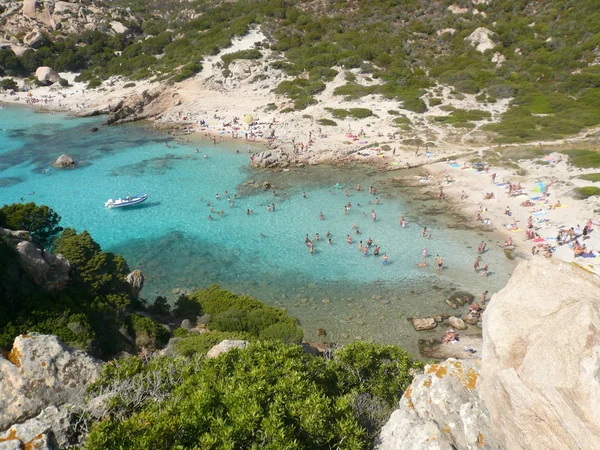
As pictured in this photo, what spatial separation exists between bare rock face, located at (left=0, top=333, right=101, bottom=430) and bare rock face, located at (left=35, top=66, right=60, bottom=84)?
9316cm

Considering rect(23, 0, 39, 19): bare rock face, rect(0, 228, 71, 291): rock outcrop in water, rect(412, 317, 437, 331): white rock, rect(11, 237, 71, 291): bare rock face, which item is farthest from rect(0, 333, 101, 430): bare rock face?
rect(23, 0, 39, 19): bare rock face

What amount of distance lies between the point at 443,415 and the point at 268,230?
24.9m

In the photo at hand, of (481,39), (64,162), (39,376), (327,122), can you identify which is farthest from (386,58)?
(39,376)

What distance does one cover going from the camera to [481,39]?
7081 cm

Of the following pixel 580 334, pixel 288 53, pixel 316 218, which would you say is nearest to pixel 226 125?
pixel 288 53

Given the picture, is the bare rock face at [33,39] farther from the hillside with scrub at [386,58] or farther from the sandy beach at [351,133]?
the sandy beach at [351,133]

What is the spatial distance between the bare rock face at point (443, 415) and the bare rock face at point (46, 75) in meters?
100

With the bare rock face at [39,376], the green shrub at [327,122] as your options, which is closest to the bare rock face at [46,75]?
the green shrub at [327,122]

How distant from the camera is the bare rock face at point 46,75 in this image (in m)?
81.9

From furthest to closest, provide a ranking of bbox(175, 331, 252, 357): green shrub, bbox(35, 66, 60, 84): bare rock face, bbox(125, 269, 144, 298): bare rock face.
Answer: bbox(35, 66, 60, 84): bare rock face → bbox(125, 269, 144, 298): bare rock face → bbox(175, 331, 252, 357): green shrub

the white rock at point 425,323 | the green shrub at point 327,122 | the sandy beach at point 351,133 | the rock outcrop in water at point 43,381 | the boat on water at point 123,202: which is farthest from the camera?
the green shrub at point 327,122

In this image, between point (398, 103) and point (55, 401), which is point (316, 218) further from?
point (398, 103)

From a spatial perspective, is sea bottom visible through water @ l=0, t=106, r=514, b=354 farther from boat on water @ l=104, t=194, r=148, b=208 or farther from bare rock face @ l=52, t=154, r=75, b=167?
bare rock face @ l=52, t=154, r=75, b=167

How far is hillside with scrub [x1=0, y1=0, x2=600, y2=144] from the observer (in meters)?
52.9
